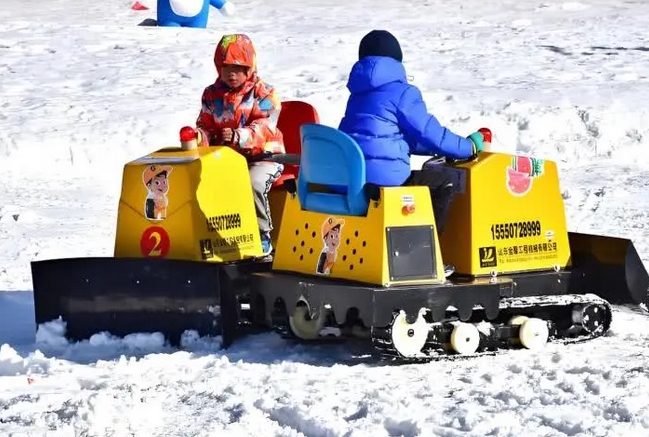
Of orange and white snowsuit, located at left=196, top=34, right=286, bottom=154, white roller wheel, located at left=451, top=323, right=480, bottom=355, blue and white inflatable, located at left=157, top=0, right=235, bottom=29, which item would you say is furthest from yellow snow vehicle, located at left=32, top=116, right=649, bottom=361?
blue and white inflatable, located at left=157, top=0, right=235, bottom=29

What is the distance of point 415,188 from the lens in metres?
7.40

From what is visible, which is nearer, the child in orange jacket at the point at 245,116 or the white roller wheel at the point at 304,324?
the white roller wheel at the point at 304,324

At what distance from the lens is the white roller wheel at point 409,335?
719 centimetres

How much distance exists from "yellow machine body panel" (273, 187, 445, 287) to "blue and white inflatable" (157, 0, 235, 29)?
44.0 feet

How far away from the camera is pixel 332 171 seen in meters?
7.52

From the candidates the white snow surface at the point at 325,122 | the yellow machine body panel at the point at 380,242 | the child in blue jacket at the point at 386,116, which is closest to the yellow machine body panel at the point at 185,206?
the white snow surface at the point at 325,122

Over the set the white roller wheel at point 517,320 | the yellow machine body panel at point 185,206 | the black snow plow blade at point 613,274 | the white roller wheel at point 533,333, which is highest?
the yellow machine body panel at point 185,206

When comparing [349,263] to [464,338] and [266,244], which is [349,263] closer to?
[464,338]

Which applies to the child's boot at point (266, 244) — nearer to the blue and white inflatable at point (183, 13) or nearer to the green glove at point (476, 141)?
the green glove at point (476, 141)

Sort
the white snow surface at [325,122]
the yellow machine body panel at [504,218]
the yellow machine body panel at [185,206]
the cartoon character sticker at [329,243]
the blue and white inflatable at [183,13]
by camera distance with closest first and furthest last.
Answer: the white snow surface at [325,122] < the cartoon character sticker at [329,243] < the yellow machine body panel at [504,218] < the yellow machine body panel at [185,206] < the blue and white inflatable at [183,13]

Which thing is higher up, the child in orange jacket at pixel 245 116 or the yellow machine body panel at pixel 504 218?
the child in orange jacket at pixel 245 116

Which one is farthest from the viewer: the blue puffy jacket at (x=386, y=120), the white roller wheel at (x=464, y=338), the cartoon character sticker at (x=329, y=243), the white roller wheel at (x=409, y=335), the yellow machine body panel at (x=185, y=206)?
the yellow machine body panel at (x=185, y=206)

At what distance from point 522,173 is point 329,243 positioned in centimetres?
117

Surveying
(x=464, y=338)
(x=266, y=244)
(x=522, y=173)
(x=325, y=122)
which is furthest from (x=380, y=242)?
(x=325, y=122)
